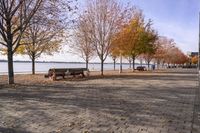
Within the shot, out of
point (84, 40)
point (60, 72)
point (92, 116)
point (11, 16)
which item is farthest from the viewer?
point (84, 40)

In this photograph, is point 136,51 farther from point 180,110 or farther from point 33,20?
point 180,110

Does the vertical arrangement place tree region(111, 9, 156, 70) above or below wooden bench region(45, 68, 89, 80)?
above

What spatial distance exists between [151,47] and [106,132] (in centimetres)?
4365

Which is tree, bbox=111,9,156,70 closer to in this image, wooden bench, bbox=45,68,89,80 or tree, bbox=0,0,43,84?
wooden bench, bbox=45,68,89,80

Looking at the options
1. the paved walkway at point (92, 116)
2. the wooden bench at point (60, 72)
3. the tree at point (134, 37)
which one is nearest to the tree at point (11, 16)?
the wooden bench at point (60, 72)

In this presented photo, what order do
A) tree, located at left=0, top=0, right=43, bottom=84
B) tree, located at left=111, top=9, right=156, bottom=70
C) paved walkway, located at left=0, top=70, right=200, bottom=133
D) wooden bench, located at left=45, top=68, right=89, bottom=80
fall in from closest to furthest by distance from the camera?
paved walkway, located at left=0, top=70, right=200, bottom=133
tree, located at left=0, top=0, right=43, bottom=84
wooden bench, located at left=45, top=68, right=89, bottom=80
tree, located at left=111, top=9, right=156, bottom=70

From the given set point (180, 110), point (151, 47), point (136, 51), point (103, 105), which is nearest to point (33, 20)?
point (103, 105)

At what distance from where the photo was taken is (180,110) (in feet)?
34.8

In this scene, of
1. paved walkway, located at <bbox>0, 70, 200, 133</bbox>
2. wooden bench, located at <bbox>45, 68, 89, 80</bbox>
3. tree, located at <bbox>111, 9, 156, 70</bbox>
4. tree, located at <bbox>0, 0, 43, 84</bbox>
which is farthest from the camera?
tree, located at <bbox>111, 9, 156, 70</bbox>

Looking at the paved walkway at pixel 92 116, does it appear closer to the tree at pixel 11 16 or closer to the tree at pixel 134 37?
the tree at pixel 11 16

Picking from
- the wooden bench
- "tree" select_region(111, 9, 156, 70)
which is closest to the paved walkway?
the wooden bench

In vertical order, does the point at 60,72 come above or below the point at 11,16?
below

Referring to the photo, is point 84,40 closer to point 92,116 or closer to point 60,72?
point 60,72

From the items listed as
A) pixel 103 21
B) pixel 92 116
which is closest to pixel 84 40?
pixel 103 21
